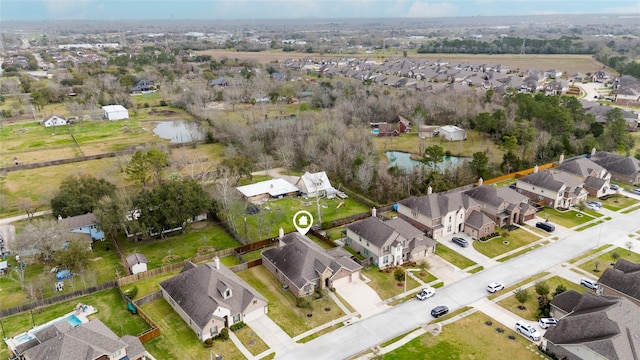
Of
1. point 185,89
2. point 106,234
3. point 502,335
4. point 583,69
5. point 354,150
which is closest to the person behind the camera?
point 502,335

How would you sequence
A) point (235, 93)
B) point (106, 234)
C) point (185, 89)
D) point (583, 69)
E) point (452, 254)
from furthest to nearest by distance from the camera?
1. point (583, 69)
2. point (185, 89)
3. point (235, 93)
4. point (106, 234)
5. point (452, 254)

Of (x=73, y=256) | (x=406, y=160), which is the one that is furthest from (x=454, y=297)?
(x=406, y=160)

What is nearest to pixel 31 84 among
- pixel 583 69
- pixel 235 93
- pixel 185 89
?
pixel 185 89

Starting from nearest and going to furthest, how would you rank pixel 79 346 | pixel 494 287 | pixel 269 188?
pixel 79 346, pixel 494 287, pixel 269 188

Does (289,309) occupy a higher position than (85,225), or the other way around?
(85,225)

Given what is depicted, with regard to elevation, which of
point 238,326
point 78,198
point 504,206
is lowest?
point 238,326

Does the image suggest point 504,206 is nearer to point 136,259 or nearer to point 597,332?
point 597,332

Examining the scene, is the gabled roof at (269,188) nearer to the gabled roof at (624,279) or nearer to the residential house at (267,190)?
the residential house at (267,190)

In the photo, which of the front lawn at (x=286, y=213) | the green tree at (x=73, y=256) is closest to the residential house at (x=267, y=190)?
the front lawn at (x=286, y=213)

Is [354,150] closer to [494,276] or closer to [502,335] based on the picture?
[494,276]
